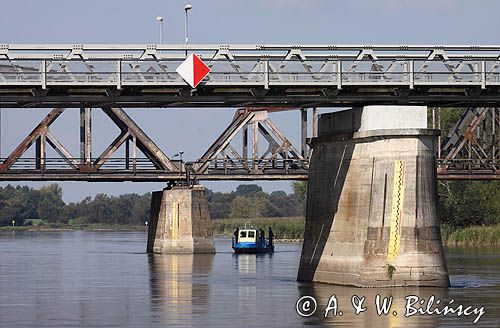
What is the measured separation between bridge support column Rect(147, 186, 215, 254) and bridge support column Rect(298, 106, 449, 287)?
5071 centimetres

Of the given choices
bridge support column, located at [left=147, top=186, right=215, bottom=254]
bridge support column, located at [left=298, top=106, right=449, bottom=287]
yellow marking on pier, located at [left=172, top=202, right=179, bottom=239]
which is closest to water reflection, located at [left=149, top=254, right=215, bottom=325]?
bridge support column, located at [left=147, top=186, right=215, bottom=254]

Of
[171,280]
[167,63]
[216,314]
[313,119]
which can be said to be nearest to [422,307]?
[216,314]

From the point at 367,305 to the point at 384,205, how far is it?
760 centimetres

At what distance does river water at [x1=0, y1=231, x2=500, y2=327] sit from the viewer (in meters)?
53.6

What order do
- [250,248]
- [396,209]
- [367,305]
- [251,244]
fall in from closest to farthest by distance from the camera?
1. [367,305]
2. [396,209]
3. [250,248]
4. [251,244]

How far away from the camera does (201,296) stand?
6600cm

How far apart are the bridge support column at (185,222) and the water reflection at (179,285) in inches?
126

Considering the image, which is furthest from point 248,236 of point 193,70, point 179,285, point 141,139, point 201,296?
point 193,70

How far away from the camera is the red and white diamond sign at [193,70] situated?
63562 mm

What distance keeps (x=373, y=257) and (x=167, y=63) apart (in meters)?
13.0

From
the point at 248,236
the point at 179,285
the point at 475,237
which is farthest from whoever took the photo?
the point at 475,237

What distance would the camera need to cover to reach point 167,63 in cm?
6406

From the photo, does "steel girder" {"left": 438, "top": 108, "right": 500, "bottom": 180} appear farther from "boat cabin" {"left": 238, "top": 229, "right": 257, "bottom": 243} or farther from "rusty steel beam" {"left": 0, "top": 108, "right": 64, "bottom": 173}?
"rusty steel beam" {"left": 0, "top": 108, "right": 64, "bottom": 173}

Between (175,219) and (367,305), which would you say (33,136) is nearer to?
(175,219)
